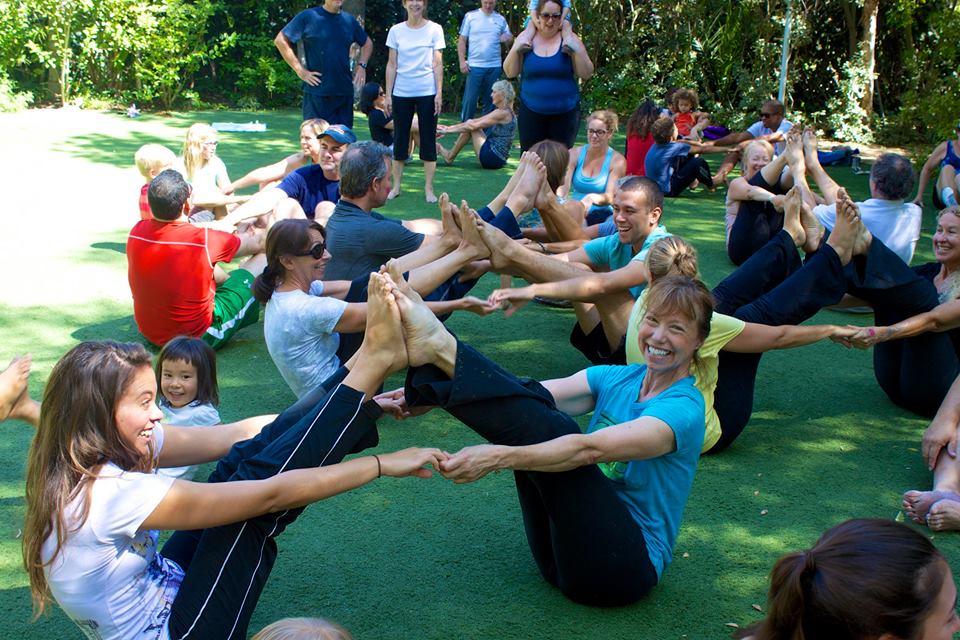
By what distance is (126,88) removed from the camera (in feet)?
49.3

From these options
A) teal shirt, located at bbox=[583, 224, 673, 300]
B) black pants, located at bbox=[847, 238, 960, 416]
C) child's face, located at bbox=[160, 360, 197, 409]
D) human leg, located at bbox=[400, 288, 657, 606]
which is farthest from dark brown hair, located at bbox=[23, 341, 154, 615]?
black pants, located at bbox=[847, 238, 960, 416]

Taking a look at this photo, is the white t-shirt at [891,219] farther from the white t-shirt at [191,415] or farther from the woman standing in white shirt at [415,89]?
the woman standing in white shirt at [415,89]

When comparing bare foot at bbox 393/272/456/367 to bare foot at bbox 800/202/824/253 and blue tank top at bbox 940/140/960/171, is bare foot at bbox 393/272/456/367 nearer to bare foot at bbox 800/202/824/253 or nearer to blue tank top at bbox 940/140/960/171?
bare foot at bbox 800/202/824/253

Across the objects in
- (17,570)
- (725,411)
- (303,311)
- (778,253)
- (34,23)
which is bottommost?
(17,570)

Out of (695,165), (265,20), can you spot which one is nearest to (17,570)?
(695,165)

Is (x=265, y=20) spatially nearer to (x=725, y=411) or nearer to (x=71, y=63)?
(x=71, y=63)

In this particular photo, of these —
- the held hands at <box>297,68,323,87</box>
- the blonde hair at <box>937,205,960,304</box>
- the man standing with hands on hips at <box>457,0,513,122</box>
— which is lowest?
the blonde hair at <box>937,205,960,304</box>

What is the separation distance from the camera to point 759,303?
4066 millimetres

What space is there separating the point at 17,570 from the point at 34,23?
1336 cm

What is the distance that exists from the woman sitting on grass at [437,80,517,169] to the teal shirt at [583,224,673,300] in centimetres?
518

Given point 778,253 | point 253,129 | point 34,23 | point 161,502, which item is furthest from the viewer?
point 34,23

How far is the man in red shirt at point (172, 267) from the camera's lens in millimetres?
4855

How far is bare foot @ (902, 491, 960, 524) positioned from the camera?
3500 millimetres

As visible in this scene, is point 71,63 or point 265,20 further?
point 265,20
